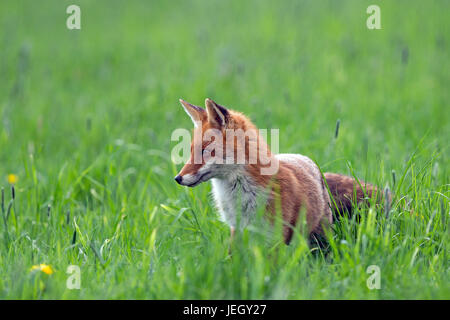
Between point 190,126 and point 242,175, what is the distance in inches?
146

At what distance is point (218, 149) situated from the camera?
423 centimetres

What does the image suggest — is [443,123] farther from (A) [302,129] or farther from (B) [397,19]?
(B) [397,19]

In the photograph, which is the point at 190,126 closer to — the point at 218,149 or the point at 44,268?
the point at 218,149

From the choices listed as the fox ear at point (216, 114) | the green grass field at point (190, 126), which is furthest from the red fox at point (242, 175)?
the green grass field at point (190, 126)

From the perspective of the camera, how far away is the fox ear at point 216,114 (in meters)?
4.14

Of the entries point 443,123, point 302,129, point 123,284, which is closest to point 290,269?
point 123,284

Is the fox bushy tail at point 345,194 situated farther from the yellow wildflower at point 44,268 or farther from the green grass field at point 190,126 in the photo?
the yellow wildflower at point 44,268

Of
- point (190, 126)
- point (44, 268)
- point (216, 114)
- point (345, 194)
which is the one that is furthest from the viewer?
point (190, 126)

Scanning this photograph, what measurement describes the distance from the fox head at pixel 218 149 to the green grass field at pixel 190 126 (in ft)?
1.74

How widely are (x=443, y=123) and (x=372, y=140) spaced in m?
1.60

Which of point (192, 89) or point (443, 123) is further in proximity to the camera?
point (192, 89)

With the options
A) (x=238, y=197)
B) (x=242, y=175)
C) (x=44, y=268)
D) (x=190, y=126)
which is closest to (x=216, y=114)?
(x=242, y=175)
